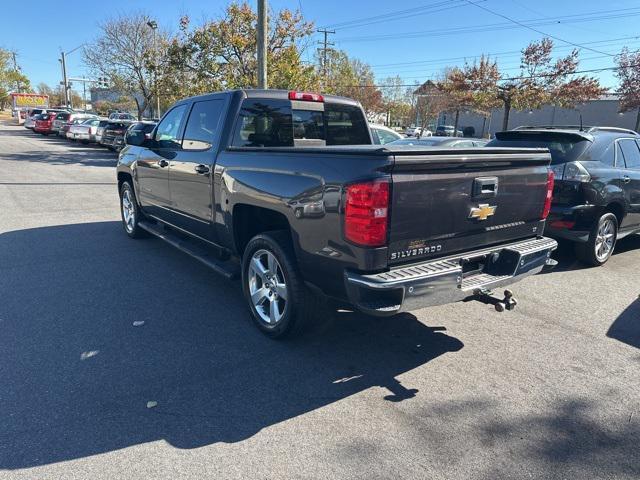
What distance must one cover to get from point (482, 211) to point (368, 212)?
111 centimetres

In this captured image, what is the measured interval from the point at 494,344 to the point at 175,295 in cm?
321

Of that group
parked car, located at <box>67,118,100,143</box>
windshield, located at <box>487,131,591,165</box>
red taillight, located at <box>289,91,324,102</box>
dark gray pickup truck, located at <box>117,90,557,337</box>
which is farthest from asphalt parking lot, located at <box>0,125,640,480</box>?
parked car, located at <box>67,118,100,143</box>

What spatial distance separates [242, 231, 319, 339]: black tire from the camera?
3.64 metres

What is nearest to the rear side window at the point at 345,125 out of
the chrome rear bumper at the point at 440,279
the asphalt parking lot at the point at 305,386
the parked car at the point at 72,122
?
the asphalt parking lot at the point at 305,386

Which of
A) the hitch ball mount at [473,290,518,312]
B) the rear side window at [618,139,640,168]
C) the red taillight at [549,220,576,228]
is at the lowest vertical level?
the hitch ball mount at [473,290,518,312]

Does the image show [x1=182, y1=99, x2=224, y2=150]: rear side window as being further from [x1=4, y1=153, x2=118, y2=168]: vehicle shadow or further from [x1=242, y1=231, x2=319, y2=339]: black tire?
[x1=4, y1=153, x2=118, y2=168]: vehicle shadow

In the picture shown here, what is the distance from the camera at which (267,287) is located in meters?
4.04

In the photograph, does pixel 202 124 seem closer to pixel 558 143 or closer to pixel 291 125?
pixel 291 125

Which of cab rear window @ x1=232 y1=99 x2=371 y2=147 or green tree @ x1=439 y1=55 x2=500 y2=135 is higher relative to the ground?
green tree @ x1=439 y1=55 x2=500 y2=135

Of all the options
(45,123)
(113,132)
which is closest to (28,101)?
(45,123)

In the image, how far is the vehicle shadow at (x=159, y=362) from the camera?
2.84 metres

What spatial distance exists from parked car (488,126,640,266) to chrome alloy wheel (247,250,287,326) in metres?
3.92

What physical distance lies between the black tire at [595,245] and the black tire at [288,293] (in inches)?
169

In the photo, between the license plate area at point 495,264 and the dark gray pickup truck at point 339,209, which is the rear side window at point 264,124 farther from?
the license plate area at point 495,264
